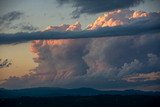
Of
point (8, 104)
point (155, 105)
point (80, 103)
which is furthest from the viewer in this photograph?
point (80, 103)

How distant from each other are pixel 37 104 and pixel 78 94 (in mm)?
5759

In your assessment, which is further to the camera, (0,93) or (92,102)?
(92,102)

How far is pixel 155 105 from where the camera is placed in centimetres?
3372

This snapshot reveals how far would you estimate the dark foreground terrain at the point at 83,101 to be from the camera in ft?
127

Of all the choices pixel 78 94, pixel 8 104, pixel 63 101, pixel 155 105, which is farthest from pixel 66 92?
pixel 155 105

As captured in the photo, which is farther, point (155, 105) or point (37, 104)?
point (37, 104)

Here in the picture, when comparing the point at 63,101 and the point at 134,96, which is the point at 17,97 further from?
the point at 134,96

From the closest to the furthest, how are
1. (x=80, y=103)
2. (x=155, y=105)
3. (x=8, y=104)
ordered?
(x=155, y=105)
(x=8, y=104)
(x=80, y=103)

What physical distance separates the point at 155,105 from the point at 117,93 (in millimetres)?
6348

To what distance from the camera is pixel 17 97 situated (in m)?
44.4

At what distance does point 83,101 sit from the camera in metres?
42.7

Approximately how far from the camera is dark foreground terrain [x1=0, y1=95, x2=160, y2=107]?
127 ft

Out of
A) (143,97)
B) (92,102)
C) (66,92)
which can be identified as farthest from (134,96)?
(66,92)

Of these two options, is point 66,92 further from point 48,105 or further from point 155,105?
point 155,105
